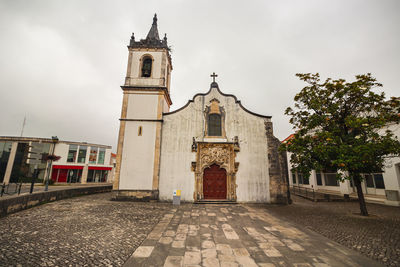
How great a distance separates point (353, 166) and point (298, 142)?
2451 millimetres

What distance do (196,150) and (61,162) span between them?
90.2 ft

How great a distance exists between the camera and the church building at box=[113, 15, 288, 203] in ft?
40.9

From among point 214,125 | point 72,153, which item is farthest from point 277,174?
point 72,153

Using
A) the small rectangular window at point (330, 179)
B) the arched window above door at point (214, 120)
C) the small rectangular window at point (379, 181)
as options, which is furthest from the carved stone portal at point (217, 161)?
the small rectangular window at point (330, 179)

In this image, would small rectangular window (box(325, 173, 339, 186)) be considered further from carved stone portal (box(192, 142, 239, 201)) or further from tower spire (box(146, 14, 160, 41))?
tower spire (box(146, 14, 160, 41))

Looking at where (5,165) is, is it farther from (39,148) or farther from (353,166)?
(353,166)

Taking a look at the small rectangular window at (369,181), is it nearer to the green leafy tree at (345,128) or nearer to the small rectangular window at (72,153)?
the green leafy tree at (345,128)

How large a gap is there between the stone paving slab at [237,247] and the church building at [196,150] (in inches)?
211

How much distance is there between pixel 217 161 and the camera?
510 inches

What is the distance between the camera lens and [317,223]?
7.54m

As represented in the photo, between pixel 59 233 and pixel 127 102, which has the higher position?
pixel 127 102

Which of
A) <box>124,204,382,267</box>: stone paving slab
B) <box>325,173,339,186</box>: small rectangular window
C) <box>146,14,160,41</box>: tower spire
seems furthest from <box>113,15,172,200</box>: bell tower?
<box>325,173,339,186</box>: small rectangular window

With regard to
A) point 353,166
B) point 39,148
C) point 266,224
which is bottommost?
point 266,224

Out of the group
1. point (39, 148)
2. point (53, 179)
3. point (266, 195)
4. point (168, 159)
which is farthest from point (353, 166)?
point (53, 179)
